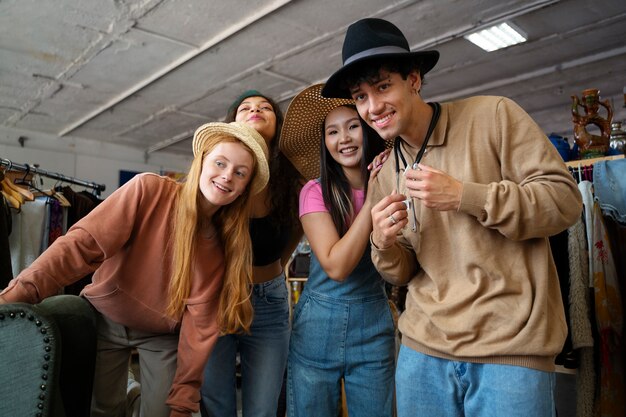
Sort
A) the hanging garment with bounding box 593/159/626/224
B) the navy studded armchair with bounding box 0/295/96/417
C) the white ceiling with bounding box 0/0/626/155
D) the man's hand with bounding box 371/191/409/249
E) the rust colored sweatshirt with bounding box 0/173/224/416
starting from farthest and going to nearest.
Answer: the white ceiling with bounding box 0/0/626/155
the hanging garment with bounding box 593/159/626/224
the rust colored sweatshirt with bounding box 0/173/224/416
the man's hand with bounding box 371/191/409/249
the navy studded armchair with bounding box 0/295/96/417

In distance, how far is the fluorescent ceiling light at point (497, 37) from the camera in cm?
459

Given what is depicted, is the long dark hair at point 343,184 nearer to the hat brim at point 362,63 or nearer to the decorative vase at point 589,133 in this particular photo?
the hat brim at point 362,63

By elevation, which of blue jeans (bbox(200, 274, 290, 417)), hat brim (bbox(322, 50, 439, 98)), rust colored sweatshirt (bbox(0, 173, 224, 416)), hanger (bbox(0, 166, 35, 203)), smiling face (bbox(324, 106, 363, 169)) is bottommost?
blue jeans (bbox(200, 274, 290, 417))

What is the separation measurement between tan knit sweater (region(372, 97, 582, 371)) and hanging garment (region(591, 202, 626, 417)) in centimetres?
129

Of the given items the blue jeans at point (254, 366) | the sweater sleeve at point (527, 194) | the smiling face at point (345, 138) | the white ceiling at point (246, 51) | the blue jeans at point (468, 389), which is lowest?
the blue jeans at point (254, 366)

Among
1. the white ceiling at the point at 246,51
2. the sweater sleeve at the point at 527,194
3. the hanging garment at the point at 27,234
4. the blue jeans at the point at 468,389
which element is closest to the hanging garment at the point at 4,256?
the hanging garment at the point at 27,234

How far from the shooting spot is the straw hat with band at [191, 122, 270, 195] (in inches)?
69.1

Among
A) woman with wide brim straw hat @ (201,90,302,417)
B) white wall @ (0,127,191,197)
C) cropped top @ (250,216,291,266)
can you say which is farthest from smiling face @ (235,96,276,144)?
white wall @ (0,127,191,197)

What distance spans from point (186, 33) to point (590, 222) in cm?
404

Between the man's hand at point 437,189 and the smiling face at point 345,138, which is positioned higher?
the smiling face at point 345,138

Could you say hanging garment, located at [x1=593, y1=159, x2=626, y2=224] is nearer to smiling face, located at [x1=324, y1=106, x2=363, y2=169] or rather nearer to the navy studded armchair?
smiling face, located at [x1=324, y1=106, x2=363, y2=169]

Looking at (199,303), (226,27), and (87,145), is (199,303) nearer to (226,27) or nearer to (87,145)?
(226,27)

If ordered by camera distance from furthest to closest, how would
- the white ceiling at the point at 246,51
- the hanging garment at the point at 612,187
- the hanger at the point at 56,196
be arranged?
the white ceiling at the point at 246,51 → the hanger at the point at 56,196 → the hanging garment at the point at 612,187

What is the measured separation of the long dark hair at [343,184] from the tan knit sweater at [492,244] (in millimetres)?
392
